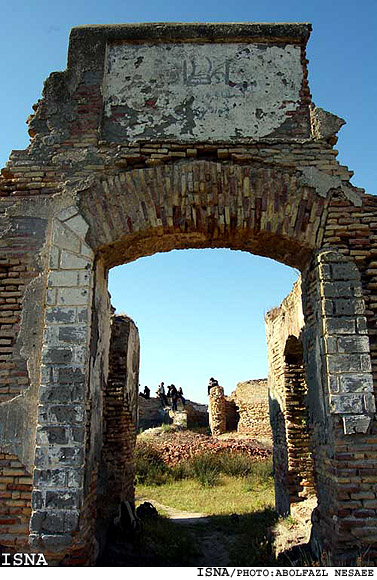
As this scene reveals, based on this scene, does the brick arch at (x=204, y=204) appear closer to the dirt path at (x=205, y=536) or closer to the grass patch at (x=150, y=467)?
the dirt path at (x=205, y=536)

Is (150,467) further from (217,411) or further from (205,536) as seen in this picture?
(217,411)

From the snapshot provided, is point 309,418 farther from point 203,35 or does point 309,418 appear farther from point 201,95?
point 203,35

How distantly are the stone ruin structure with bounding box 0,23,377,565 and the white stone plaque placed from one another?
0.06 ft

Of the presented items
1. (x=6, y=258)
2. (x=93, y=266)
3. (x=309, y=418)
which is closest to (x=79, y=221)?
(x=93, y=266)

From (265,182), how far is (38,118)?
255 cm

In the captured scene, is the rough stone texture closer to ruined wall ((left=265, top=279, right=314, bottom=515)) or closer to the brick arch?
ruined wall ((left=265, top=279, right=314, bottom=515))

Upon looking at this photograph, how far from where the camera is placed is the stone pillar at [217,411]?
1858 cm

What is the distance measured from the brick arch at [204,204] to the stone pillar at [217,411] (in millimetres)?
14751

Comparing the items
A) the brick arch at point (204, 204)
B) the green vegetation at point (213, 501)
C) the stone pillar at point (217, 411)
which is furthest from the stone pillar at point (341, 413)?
the stone pillar at point (217, 411)

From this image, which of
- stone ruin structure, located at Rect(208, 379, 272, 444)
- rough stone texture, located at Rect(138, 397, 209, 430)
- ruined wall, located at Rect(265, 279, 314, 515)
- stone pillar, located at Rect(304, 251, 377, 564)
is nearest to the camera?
stone pillar, located at Rect(304, 251, 377, 564)

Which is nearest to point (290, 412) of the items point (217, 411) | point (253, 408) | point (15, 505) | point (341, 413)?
point (341, 413)

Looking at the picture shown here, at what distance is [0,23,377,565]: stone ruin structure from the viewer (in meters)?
4.09

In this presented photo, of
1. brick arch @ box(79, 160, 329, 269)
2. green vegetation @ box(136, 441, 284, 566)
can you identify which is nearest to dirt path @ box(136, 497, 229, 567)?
green vegetation @ box(136, 441, 284, 566)

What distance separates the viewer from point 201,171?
4.82m
